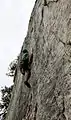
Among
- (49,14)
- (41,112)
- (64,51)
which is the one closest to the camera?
(64,51)

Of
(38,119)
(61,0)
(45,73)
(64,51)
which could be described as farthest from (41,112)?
(61,0)

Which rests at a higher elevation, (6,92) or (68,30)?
(6,92)

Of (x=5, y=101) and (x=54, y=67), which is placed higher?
(x=5, y=101)

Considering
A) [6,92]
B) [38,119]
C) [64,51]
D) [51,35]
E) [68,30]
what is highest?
[6,92]

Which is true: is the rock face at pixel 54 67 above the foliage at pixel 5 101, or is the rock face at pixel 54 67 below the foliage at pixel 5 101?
below

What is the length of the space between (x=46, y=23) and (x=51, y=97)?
3.30 meters

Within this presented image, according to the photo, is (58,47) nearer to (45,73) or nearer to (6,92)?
(45,73)

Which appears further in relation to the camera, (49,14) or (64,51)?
(49,14)

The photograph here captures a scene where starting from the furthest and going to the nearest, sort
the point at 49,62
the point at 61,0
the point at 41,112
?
the point at 61,0, the point at 49,62, the point at 41,112

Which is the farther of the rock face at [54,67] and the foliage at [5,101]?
the foliage at [5,101]

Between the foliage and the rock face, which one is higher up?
the foliage

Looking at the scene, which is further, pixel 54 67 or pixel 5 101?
pixel 5 101

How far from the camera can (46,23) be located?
9242mm

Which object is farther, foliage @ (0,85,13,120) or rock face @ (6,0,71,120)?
foliage @ (0,85,13,120)
